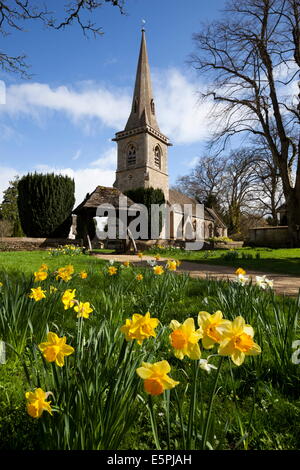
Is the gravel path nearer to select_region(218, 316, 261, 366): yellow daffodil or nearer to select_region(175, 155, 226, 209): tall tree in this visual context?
select_region(218, 316, 261, 366): yellow daffodil

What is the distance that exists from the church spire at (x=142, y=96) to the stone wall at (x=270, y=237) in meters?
23.4

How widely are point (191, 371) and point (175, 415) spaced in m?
0.41

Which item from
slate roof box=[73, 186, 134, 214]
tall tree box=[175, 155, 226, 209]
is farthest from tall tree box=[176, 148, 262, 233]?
slate roof box=[73, 186, 134, 214]

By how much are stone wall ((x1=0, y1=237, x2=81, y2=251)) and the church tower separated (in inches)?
767

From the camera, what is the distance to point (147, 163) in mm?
34312

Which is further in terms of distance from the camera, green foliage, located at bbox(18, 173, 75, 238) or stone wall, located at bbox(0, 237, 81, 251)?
green foliage, located at bbox(18, 173, 75, 238)

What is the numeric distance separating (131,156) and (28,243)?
2405 cm

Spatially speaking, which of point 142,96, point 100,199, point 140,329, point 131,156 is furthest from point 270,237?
point 142,96

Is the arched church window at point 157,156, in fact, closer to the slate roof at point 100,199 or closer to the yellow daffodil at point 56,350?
the slate roof at point 100,199

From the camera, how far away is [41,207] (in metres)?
20.0

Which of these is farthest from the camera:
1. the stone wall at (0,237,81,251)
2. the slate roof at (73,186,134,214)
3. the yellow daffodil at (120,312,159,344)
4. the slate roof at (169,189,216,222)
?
the slate roof at (169,189,216,222)

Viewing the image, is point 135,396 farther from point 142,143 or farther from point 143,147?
point 142,143

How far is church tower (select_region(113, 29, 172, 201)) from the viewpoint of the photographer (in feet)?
113
